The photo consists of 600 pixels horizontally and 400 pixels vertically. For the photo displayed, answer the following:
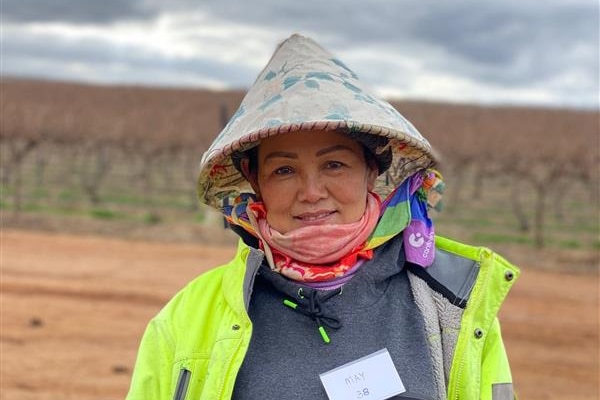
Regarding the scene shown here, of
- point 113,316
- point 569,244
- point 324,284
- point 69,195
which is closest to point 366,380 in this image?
point 324,284

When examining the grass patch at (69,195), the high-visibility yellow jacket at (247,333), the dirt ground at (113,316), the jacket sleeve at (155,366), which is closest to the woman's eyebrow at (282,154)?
the high-visibility yellow jacket at (247,333)

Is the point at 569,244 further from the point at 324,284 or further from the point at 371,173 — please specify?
the point at 324,284

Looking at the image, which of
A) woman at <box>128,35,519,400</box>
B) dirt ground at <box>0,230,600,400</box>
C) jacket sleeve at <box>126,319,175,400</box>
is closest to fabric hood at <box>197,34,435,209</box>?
woman at <box>128,35,519,400</box>

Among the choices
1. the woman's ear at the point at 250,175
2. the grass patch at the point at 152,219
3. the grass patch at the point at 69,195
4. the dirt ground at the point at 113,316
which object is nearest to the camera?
the woman's ear at the point at 250,175

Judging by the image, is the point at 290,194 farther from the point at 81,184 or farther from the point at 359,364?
the point at 81,184

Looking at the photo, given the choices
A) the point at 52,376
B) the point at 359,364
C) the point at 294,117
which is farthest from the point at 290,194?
the point at 52,376

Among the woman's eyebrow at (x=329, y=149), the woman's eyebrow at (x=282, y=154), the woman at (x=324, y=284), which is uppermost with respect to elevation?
the woman's eyebrow at (x=329, y=149)

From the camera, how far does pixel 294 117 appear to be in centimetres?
192

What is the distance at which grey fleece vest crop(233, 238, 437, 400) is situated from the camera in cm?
190

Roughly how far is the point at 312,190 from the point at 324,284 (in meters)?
0.27

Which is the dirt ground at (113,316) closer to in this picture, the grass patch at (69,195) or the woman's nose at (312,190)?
the woman's nose at (312,190)

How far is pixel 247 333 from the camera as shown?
1.87 metres

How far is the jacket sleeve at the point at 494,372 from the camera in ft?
5.98

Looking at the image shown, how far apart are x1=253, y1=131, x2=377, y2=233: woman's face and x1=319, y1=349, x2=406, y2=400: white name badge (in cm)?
40
